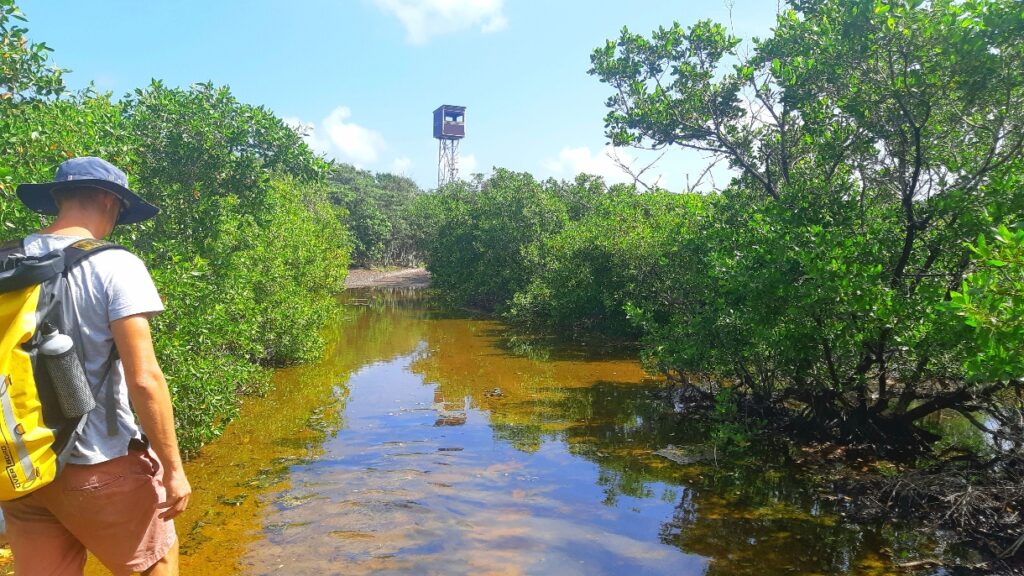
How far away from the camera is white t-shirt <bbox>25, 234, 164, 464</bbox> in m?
2.32

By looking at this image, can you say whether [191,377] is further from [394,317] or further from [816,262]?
[394,317]

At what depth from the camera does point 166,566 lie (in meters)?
2.50

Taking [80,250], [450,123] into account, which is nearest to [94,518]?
[80,250]

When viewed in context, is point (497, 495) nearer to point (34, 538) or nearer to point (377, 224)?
point (34, 538)

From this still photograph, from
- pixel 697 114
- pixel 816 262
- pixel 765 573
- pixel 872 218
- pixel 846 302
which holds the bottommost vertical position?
pixel 765 573

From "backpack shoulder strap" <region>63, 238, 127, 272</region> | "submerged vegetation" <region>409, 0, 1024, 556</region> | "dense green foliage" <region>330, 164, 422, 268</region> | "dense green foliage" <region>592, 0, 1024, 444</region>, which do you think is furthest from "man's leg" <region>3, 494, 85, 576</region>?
"dense green foliage" <region>330, 164, 422, 268</region>

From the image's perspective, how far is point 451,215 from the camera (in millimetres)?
29172

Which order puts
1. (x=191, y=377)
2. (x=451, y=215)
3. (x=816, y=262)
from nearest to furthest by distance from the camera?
1. (x=816, y=262)
2. (x=191, y=377)
3. (x=451, y=215)

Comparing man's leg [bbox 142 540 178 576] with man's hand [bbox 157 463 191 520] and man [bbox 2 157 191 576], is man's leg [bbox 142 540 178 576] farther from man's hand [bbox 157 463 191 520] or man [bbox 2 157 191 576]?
man's hand [bbox 157 463 191 520]

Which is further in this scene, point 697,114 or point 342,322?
point 342,322

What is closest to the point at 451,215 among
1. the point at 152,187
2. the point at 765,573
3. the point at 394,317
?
the point at 394,317


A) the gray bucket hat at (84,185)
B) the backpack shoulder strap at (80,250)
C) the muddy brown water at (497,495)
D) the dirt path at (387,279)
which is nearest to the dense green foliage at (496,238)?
the dirt path at (387,279)

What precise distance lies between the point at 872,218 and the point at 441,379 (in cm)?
864

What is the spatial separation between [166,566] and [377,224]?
144 feet
